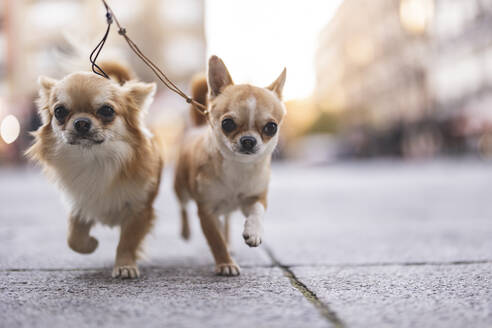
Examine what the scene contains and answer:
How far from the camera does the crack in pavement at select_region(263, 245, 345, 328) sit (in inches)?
70.6

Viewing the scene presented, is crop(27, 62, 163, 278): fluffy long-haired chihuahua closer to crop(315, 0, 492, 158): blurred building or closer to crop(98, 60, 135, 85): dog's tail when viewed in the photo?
crop(98, 60, 135, 85): dog's tail

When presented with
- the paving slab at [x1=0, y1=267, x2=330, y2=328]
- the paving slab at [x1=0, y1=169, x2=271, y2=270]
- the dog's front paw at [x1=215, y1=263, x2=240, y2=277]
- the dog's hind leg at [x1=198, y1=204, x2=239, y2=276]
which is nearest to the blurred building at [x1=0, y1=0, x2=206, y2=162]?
the paving slab at [x1=0, y1=169, x2=271, y2=270]

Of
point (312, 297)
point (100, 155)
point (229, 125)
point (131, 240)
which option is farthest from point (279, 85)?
point (312, 297)

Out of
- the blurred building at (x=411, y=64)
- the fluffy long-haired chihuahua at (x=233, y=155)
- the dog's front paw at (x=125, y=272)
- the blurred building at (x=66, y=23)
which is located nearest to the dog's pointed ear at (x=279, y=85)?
the fluffy long-haired chihuahua at (x=233, y=155)

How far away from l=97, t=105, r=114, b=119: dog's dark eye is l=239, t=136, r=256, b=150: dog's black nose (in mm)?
686

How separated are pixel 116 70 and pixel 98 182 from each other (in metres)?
0.98

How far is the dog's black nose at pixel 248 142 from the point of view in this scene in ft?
8.54

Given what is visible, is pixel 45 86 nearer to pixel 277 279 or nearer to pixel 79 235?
pixel 79 235

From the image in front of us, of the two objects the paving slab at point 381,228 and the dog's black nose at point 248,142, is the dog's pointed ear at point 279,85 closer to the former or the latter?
the dog's black nose at point 248,142

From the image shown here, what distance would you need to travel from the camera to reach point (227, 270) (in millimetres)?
2666

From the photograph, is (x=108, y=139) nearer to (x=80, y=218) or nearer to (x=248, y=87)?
(x=80, y=218)

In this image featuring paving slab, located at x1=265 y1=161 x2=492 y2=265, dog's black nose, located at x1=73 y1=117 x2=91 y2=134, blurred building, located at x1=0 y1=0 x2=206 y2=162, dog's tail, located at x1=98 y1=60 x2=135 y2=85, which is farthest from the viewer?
blurred building, located at x1=0 y1=0 x2=206 y2=162

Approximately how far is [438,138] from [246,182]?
31386mm

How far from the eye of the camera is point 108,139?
259cm
